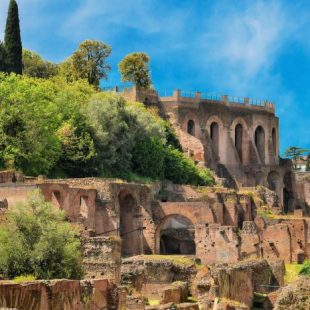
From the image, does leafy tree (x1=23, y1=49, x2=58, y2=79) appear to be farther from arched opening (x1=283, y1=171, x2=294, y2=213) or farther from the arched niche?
arched opening (x1=283, y1=171, x2=294, y2=213)

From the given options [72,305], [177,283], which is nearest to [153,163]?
[177,283]

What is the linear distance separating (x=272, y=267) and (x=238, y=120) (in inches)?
1440

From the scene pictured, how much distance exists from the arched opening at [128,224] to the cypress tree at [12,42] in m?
16.7

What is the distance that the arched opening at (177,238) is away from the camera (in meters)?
46.1

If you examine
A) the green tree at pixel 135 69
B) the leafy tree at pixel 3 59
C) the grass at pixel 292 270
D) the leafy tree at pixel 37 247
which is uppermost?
the green tree at pixel 135 69

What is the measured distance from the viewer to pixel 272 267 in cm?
3578

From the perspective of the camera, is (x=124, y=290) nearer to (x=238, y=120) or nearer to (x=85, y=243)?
(x=85, y=243)

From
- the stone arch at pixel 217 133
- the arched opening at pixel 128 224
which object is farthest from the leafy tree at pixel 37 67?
the arched opening at pixel 128 224

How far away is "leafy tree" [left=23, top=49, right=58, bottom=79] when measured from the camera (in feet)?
221

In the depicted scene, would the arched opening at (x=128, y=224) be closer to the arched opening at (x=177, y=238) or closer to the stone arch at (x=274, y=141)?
the arched opening at (x=177, y=238)

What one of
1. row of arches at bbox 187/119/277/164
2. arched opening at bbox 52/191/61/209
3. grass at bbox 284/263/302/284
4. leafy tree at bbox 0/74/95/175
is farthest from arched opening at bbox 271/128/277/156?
arched opening at bbox 52/191/61/209

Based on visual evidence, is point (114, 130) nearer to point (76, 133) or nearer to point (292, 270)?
point (76, 133)

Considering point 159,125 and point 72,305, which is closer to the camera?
point 72,305

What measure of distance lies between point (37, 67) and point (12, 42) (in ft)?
44.5
